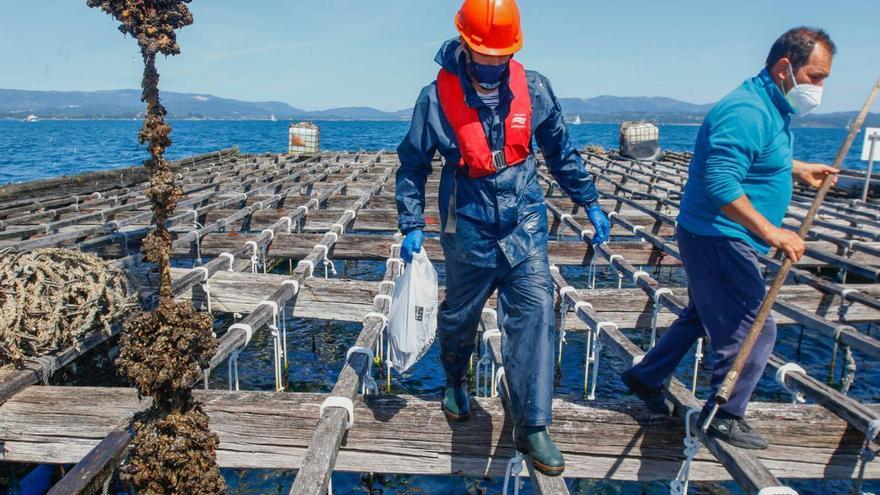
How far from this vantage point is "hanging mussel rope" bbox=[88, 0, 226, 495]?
2.01m

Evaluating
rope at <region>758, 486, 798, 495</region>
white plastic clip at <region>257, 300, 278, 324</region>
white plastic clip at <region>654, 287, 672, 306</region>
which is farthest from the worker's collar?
white plastic clip at <region>257, 300, 278, 324</region>

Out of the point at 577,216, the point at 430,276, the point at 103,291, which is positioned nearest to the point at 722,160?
the point at 430,276

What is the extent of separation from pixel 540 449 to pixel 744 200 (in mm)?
1634

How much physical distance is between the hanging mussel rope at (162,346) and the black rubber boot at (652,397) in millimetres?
2418

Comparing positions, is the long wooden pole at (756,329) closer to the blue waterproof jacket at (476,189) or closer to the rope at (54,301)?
the blue waterproof jacket at (476,189)

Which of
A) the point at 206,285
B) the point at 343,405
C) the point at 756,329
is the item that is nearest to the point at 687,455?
the point at 756,329

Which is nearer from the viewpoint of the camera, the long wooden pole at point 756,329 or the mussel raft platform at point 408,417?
the long wooden pole at point 756,329

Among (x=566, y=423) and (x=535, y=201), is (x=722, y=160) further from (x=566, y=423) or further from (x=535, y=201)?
(x=566, y=423)

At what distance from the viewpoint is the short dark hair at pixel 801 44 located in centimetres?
301

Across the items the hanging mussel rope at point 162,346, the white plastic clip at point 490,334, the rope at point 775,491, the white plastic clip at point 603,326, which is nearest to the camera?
the hanging mussel rope at point 162,346

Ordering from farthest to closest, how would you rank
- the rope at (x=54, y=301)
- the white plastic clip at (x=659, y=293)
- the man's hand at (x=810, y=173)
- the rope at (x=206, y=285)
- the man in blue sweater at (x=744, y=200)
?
the rope at (x=206, y=285)
the white plastic clip at (x=659, y=293)
the rope at (x=54, y=301)
the man's hand at (x=810, y=173)
the man in blue sweater at (x=744, y=200)

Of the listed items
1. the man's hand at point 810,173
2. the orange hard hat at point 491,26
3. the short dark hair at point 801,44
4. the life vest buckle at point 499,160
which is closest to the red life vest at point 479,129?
the life vest buckle at point 499,160

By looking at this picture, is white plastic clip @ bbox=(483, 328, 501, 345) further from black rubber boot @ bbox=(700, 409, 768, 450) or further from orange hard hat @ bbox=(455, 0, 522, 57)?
orange hard hat @ bbox=(455, 0, 522, 57)

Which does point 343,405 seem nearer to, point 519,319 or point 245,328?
point 519,319
